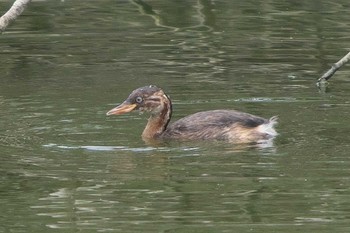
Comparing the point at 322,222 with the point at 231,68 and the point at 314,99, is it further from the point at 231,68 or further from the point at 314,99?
the point at 231,68

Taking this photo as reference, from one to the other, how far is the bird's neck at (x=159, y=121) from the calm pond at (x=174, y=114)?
20cm

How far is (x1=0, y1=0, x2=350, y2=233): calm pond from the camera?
9.38 m

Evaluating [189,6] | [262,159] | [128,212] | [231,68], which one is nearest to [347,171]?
[262,159]

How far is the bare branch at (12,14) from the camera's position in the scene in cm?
985

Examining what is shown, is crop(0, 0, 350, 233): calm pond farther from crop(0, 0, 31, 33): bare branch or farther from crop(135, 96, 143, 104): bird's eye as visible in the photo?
crop(0, 0, 31, 33): bare branch

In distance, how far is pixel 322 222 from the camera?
29.4 feet

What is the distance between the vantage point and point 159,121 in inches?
497

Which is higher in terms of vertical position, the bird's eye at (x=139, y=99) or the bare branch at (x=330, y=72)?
the bird's eye at (x=139, y=99)

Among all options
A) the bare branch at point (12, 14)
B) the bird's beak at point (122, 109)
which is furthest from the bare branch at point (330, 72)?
the bare branch at point (12, 14)

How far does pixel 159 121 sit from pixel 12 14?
9.59 feet

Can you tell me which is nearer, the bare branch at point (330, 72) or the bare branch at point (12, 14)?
the bare branch at point (12, 14)

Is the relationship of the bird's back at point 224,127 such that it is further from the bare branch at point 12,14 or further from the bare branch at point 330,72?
the bare branch at point 12,14

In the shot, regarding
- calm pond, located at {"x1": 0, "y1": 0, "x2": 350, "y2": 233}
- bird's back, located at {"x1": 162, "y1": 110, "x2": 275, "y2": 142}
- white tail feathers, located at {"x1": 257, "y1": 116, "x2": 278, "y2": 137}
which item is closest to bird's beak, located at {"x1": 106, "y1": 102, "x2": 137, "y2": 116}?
calm pond, located at {"x1": 0, "y1": 0, "x2": 350, "y2": 233}

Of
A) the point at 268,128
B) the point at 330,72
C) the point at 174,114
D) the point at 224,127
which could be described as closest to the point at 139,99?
the point at 174,114
